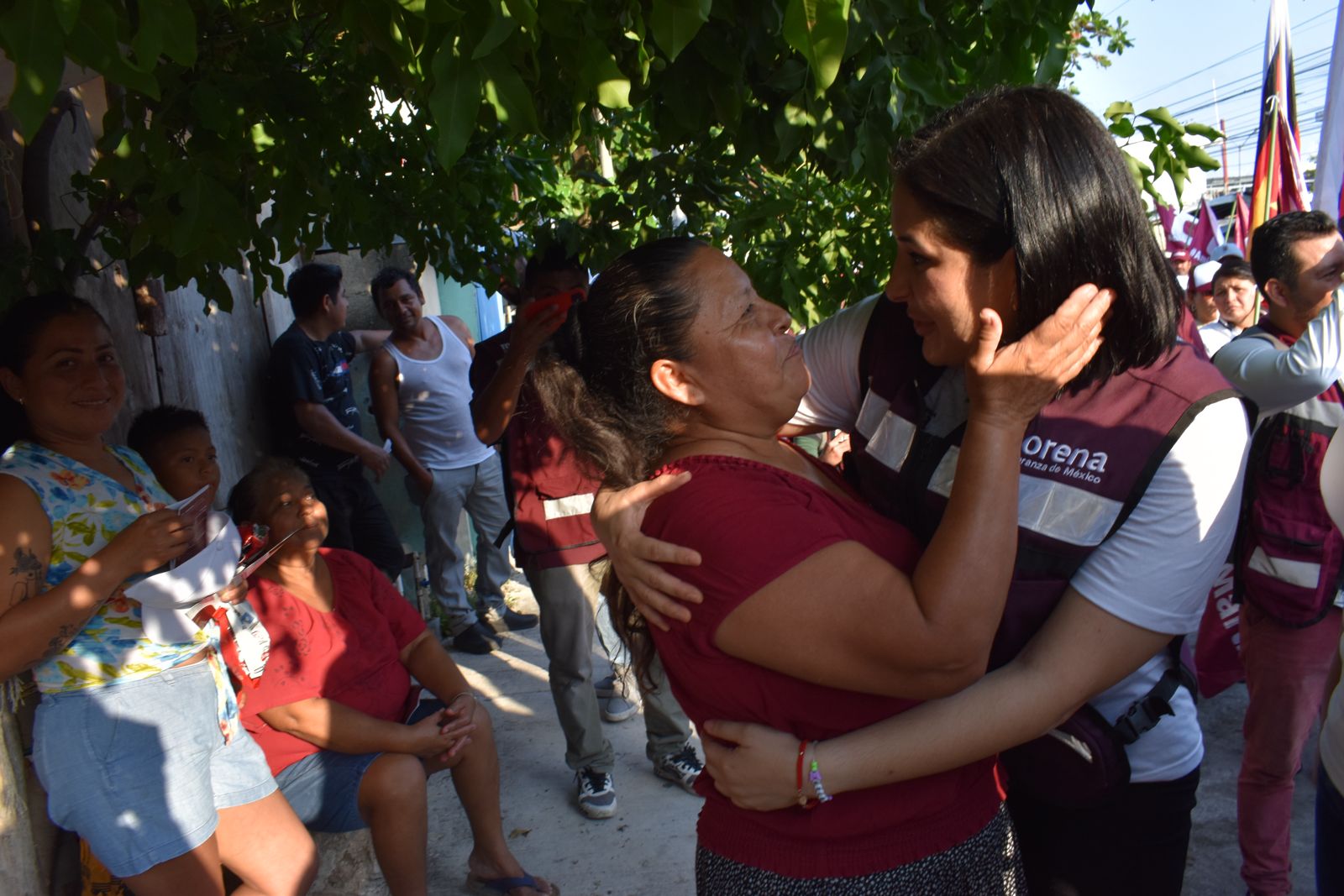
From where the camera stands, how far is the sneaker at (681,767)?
404 cm

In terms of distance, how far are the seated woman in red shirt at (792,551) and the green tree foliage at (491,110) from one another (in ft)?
1.29

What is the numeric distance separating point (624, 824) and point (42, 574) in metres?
2.32

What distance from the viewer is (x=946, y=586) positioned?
4.12 ft

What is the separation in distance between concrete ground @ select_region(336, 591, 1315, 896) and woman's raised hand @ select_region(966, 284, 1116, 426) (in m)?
2.68

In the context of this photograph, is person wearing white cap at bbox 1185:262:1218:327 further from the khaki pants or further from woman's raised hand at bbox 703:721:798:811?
woman's raised hand at bbox 703:721:798:811

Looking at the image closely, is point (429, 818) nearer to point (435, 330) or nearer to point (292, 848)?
point (292, 848)

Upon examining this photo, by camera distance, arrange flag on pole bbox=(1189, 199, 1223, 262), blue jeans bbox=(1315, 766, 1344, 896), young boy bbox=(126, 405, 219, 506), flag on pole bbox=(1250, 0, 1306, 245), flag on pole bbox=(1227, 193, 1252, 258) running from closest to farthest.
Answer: blue jeans bbox=(1315, 766, 1344, 896) < young boy bbox=(126, 405, 219, 506) < flag on pole bbox=(1250, 0, 1306, 245) < flag on pole bbox=(1227, 193, 1252, 258) < flag on pole bbox=(1189, 199, 1223, 262)

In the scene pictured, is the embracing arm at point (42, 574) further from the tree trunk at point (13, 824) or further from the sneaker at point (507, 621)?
the sneaker at point (507, 621)

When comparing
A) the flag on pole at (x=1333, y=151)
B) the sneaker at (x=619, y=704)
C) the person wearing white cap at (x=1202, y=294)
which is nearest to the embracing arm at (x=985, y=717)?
the flag on pole at (x=1333, y=151)

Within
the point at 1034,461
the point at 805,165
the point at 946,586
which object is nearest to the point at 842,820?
the point at 946,586

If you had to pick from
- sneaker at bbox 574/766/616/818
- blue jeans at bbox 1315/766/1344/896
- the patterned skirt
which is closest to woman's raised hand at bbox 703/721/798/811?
the patterned skirt

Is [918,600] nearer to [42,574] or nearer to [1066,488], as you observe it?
[1066,488]

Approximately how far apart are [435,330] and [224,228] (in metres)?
3.96

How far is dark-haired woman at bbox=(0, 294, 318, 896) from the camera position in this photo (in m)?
2.28
